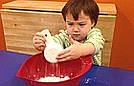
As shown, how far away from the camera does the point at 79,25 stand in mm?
763

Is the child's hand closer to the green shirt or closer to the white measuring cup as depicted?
the white measuring cup

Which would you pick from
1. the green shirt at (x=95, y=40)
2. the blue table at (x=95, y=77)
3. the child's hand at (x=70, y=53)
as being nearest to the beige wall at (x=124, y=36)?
the green shirt at (x=95, y=40)

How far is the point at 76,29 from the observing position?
758 millimetres

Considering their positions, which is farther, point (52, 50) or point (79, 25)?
point (79, 25)

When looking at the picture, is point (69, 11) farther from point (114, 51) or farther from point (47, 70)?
point (114, 51)

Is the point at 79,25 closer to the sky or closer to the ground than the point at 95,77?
closer to the sky

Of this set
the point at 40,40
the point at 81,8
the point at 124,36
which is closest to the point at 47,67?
the point at 40,40

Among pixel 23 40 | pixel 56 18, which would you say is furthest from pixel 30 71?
pixel 23 40

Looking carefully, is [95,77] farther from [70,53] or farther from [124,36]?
[124,36]

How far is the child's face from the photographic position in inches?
29.8

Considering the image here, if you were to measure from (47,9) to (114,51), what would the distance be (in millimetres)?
605

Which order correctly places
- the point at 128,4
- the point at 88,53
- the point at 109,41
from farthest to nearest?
the point at 128,4 → the point at 109,41 → the point at 88,53

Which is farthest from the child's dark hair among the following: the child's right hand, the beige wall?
the beige wall

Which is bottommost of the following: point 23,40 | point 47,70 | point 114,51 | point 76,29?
point 114,51
